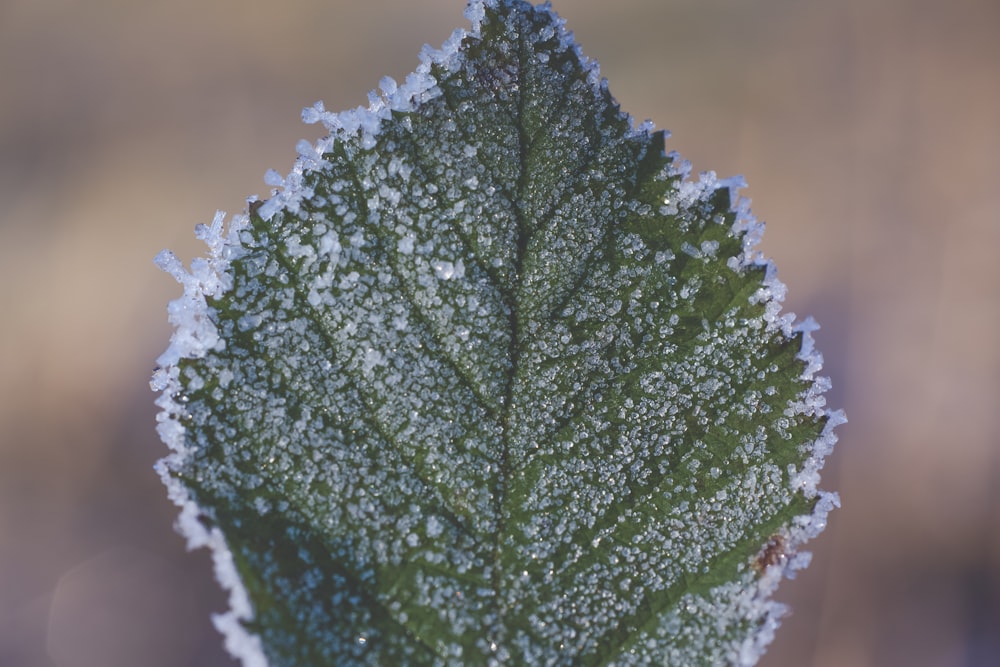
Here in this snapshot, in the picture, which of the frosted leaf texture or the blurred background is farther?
the blurred background

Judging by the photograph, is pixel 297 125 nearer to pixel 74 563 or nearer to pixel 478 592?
pixel 74 563

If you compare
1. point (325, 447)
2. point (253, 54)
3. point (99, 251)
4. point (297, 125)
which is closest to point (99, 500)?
point (99, 251)

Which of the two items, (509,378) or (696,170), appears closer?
(509,378)

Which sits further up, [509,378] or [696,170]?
[696,170]

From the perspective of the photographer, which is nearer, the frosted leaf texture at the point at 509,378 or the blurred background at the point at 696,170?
the frosted leaf texture at the point at 509,378

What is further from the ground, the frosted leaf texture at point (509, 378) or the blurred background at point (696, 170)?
the blurred background at point (696, 170)
